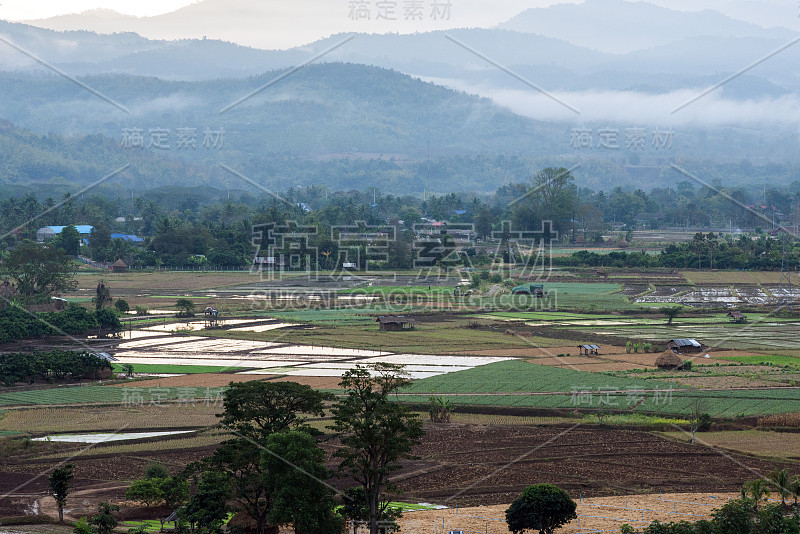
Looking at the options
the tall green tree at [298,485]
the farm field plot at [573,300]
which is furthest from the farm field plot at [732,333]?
the tall green tree at [298,485]

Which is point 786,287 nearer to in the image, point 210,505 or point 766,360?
point 766,360

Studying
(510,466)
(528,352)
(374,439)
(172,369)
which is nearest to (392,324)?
(528,352)

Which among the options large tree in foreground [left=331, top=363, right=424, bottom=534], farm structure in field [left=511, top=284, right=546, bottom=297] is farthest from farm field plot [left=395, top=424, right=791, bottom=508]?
farm structure in field [left=511, top=284, right=546, bottom=297]

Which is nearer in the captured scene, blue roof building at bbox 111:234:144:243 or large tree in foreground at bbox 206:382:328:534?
large tree in foreground at bbox 206:382:328:534

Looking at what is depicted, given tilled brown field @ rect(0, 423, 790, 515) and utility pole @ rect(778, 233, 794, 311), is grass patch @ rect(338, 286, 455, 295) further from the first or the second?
tilled brown field @ rect(0, 423, 790, 515)

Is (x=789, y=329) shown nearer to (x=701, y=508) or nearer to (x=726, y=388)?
(x=726, y=388)

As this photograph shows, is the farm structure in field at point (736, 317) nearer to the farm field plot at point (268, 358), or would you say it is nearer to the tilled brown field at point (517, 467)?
the farm field plot at point (268, 358)
